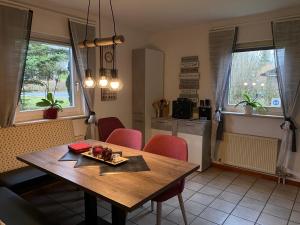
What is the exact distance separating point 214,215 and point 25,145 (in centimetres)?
226

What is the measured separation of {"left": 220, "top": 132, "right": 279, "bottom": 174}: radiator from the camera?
10.7 feet

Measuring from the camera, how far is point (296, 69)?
116 inches

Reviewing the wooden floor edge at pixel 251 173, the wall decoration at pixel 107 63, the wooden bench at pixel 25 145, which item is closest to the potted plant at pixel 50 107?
the wooden bench at pixel 25 145

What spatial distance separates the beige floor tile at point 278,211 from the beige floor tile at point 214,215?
1.63 ft

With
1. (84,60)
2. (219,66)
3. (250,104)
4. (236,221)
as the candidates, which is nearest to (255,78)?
(250,104)

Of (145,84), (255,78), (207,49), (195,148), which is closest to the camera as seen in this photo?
(255,78)

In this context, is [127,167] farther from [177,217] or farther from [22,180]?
[22,180]

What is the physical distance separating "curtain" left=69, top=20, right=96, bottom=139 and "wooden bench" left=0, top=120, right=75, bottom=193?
332 mm

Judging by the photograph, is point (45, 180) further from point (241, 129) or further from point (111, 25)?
point (241, 129)

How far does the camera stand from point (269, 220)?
Result: 2367mm

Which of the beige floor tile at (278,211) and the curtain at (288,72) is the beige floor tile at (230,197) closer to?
the beige floor tile at (278,211)

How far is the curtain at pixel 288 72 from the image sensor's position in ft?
9.65

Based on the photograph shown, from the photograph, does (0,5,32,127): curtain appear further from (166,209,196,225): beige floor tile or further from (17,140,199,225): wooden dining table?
(166,209,196,225): beige floor tile

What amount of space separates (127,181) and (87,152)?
73cm
